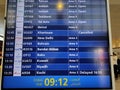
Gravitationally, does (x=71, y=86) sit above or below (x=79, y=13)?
below

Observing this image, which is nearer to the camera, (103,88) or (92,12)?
(103,88)

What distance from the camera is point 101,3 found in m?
1.34

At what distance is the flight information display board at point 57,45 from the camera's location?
1.23 m

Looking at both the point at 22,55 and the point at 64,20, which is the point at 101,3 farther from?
the point at 22,55

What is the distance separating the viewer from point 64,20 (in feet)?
4.32

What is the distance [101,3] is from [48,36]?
462 millimetres

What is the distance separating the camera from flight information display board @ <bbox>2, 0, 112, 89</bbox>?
4.02ft

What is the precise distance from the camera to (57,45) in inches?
50.5

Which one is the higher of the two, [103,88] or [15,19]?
[15,19]

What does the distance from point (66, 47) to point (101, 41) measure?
252 millimetres

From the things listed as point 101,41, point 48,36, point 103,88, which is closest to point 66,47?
point 48,36

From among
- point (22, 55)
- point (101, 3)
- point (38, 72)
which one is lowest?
point (38, 72)

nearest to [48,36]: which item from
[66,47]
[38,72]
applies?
[66,47]

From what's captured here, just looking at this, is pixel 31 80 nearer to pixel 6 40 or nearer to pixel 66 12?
pixel 6 40
